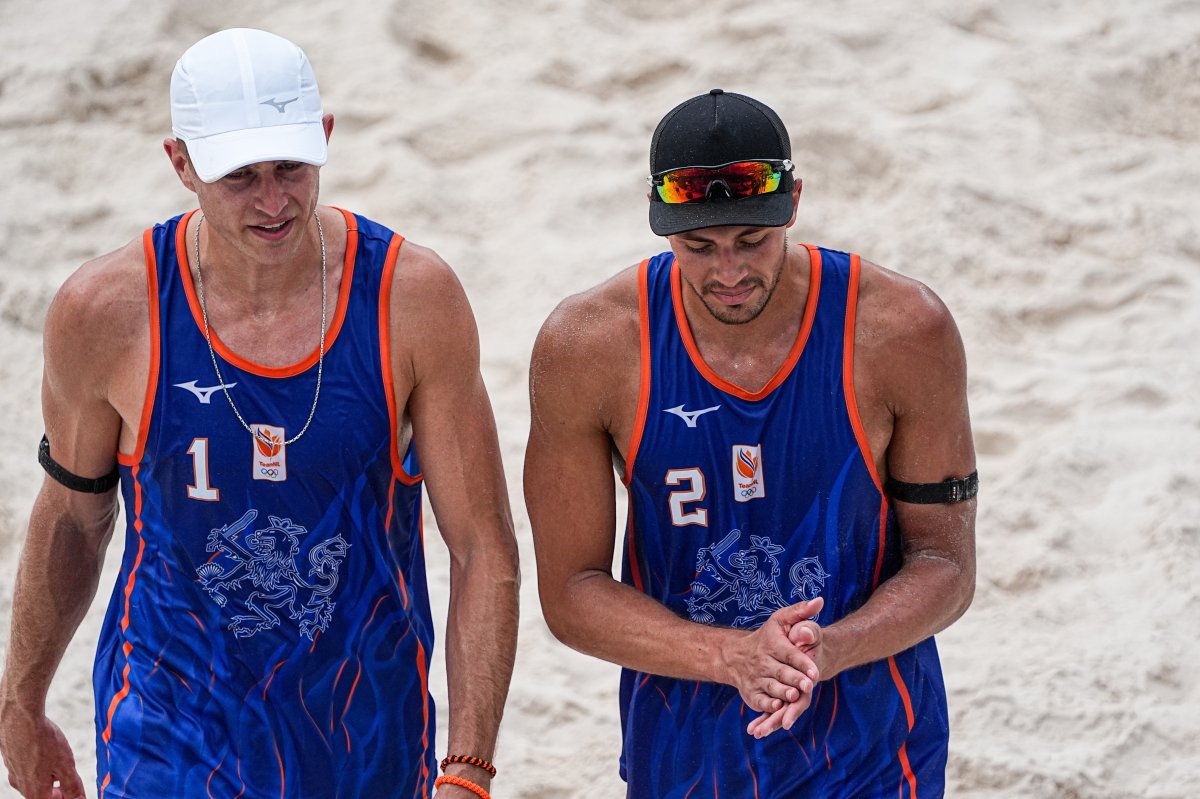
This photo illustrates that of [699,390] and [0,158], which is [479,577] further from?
[0,158]

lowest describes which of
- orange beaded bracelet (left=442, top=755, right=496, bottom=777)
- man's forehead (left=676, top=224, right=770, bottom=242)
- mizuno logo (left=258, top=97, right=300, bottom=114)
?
orange beaded bracelet (left=442, top=755, right=496, bottom=777)

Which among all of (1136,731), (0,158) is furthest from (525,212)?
(1136,731)

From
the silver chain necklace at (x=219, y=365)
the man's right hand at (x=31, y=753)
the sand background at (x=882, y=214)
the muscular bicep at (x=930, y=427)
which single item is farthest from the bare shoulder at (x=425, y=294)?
the sand background at (x=882, y=214)

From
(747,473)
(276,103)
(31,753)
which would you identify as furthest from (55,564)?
(747,473)

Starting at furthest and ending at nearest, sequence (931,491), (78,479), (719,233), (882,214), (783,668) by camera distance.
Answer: (882,214) → (78,479) → (931,491) → (719,233) → (783,668)

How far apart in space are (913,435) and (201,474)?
1.38m

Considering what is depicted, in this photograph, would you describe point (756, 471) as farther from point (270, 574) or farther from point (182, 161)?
point (182, 161)

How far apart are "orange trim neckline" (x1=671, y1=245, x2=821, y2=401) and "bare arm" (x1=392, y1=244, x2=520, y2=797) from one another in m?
0.43

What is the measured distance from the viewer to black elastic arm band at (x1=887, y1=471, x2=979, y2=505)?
10.8 ft

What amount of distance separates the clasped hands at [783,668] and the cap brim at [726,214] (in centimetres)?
69

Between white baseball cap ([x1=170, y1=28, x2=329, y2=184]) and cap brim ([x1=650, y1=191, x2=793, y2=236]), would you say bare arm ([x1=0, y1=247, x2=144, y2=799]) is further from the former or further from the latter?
cap brim ([x1=650, y1=191, x2=793, y2=236])

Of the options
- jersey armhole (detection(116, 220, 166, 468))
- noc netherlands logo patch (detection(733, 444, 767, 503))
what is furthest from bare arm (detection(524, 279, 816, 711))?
A: jersey armhole (detection(116, 220, 166, 468))

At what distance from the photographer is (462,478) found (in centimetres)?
339

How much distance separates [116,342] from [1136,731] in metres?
2.85
